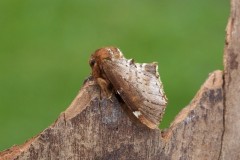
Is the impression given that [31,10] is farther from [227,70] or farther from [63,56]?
[227,70]

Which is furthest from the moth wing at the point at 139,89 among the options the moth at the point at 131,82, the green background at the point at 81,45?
the green background at the point at 81,45

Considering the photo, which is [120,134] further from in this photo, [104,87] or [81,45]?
[81,45]

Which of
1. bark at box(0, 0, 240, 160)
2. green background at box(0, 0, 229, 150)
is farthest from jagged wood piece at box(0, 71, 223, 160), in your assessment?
green background at box(0, 0, 229, 150)

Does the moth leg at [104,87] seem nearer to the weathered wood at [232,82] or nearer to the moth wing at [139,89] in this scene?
the moth wing at [139,89]

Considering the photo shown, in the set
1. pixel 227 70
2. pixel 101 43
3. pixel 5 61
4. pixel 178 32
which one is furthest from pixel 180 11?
pixel 227 70

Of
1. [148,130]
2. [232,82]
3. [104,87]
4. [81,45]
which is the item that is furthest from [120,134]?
[81,45]
